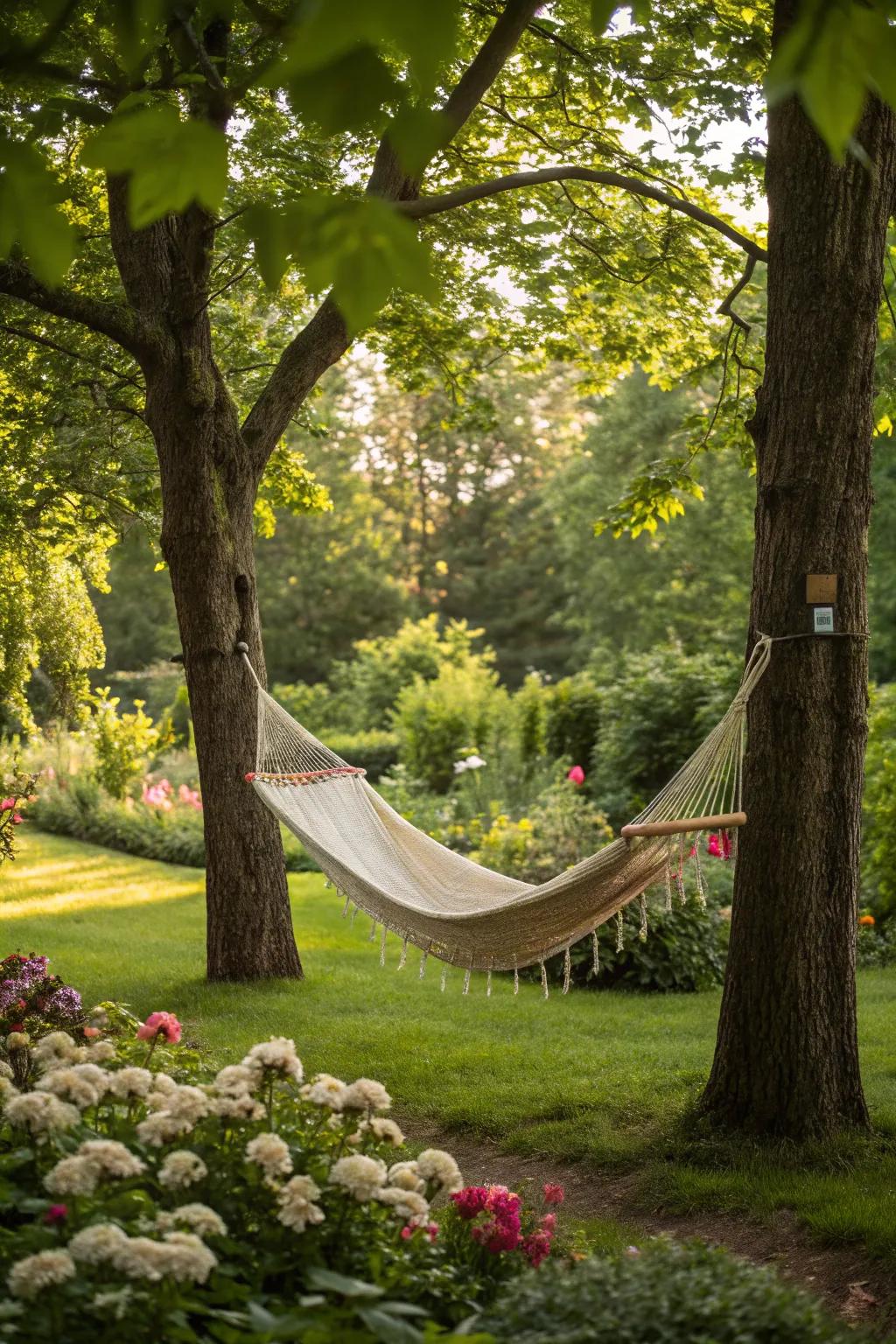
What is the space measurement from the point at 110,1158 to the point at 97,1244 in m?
0.15

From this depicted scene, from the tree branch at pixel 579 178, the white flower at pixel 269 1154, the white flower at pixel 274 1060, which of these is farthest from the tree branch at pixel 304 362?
the white flower at pixel 269 1154

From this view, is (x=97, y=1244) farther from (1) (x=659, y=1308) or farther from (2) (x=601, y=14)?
(2) (x=601, y=14)

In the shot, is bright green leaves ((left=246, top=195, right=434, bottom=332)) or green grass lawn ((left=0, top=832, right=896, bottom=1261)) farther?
green grass lawn ((left=0, top=832, right=896, bottom=1261))

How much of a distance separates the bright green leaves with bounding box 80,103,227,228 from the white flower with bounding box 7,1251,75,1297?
1.10m

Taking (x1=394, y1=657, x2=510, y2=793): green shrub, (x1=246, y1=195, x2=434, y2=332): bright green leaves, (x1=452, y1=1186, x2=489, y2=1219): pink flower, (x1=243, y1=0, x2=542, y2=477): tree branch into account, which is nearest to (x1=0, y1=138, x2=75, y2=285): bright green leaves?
(x1=246, y1=195, x2=434, y2=332): bright green leaves

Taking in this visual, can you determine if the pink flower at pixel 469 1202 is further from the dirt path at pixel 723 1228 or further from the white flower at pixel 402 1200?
the dirt path at pixel 723 1228

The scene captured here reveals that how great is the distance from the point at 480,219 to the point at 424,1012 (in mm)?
3177

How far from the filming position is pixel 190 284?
4.59 meters

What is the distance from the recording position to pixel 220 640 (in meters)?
4.74

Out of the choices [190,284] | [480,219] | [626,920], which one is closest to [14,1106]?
[190,284]

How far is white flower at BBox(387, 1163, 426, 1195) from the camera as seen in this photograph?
1.79m

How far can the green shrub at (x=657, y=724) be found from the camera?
829 centimetres

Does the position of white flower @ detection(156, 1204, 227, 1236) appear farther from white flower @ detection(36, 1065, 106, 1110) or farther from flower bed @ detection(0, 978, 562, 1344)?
white flower @ detection(36, 1065, 106, 1110)

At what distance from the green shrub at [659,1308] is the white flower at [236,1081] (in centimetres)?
44
